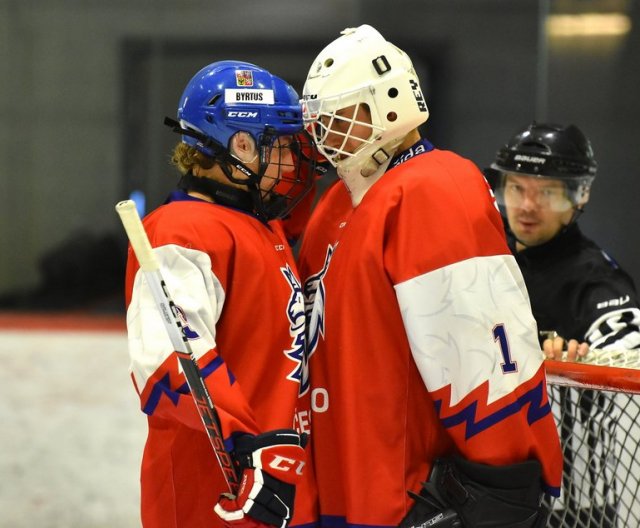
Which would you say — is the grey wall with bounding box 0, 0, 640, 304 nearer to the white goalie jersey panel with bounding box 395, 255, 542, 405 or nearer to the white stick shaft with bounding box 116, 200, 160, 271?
the white goalie jersey panel with bounding box 395, 255, 542, 405

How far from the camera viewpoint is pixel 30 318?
6.23 m

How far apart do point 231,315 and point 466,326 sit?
362 millimetres

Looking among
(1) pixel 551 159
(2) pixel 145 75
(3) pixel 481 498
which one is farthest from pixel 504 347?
(2) pixel 145 75

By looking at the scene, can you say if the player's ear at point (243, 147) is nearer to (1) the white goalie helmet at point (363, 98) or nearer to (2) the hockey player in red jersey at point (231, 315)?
(2) the hockey player in red jersey at point (231, 315)

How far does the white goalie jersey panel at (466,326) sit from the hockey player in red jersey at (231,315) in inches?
8.7

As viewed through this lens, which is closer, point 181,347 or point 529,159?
point 181,347

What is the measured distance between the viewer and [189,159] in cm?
162

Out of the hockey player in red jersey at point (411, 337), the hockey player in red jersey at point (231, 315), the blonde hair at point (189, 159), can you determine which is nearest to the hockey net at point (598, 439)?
the hockey player in red jersey at point (411, 337)

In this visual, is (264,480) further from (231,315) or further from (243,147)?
(243,147)

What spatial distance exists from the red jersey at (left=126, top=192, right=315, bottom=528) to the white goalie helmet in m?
0.19

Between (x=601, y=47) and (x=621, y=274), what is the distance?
13.4 ft

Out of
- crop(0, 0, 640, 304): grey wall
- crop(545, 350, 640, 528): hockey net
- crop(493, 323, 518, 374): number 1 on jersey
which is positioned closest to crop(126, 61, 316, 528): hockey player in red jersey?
crop(493, 323, 518, 374): number 1 on jersey

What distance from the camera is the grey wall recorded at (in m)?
6.33

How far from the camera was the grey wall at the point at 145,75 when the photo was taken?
249 inches
